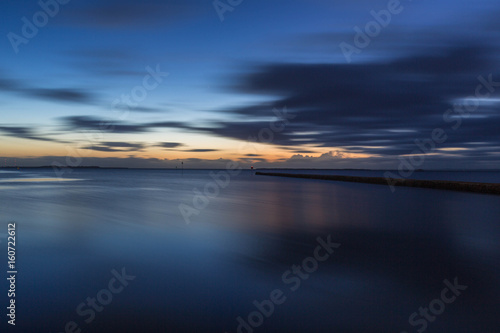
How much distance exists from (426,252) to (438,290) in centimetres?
345

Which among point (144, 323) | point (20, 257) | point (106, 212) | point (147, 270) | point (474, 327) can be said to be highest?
point (106, 212)

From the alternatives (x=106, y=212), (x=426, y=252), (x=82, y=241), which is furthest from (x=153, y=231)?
(x=426, y=252)

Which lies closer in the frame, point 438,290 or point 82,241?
point 438,290

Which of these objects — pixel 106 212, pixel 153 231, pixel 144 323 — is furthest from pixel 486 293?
pixel 106 212

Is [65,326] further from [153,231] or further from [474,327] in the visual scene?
[153,231]

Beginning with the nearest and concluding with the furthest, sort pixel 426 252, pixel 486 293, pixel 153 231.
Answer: pixel 486 293 < pixel 426 252 < pixel 153 231

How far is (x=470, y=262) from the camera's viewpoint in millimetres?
8562

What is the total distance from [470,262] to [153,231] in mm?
9501

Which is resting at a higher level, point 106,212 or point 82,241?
point 106,212

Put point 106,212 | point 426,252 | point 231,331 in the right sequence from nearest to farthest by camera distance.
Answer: point 231,331, point 426,252, point 106,212

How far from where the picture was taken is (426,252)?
9547mm

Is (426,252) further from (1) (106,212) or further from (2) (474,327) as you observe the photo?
(1) (106,212)

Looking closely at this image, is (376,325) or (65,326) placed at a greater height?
(65,326)

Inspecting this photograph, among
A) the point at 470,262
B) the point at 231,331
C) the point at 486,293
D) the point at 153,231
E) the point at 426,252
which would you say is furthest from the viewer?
the point at 153,231
